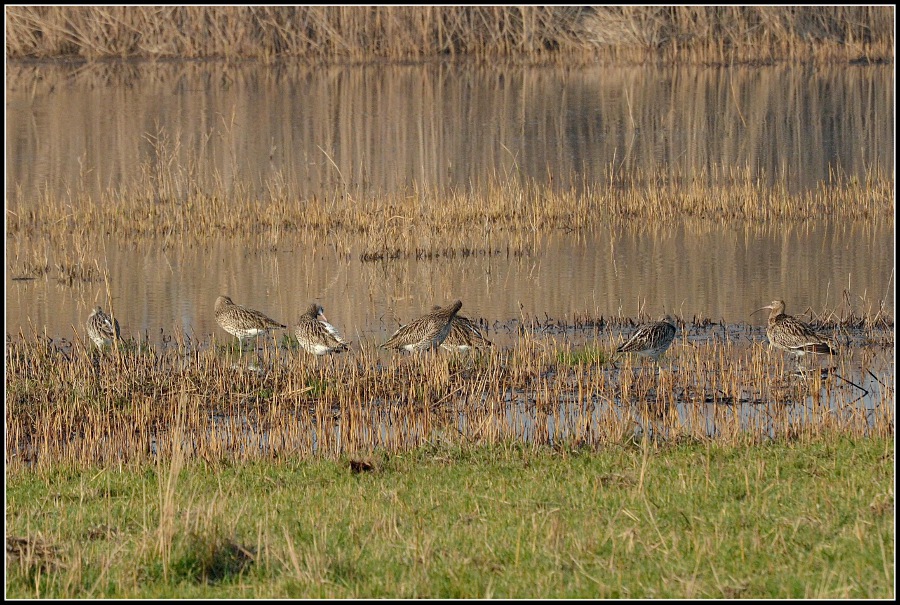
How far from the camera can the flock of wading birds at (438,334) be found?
41.3 ft

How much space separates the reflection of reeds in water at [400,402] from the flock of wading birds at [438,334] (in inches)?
9.7

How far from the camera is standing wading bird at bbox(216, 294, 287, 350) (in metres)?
14.2

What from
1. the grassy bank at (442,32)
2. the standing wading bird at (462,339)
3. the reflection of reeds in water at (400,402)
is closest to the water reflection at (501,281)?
the standing wading bird at (462,339)

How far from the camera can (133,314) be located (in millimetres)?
16609

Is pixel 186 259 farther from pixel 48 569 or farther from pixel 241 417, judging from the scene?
pixel 48 569

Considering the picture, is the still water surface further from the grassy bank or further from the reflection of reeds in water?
the reflection of reeds in water

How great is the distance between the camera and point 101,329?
44.7 ft

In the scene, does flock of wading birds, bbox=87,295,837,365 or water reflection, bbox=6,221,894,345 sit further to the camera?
water reflection, bbox=6,221,894,345

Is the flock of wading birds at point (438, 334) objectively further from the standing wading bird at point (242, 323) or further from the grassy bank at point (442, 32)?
the grassy bank at point (442, 32)

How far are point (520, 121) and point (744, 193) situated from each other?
12.5 metres

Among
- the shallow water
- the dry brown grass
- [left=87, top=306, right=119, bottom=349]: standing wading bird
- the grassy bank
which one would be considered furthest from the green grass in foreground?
the grassy bank

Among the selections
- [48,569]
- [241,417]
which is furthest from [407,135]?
[48,569]

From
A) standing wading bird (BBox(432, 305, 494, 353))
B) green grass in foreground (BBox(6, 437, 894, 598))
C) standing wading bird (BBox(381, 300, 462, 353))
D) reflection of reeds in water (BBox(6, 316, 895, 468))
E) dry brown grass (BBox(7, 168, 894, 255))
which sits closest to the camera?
green grass in foreground (BBox(6, 437, 894, 598))

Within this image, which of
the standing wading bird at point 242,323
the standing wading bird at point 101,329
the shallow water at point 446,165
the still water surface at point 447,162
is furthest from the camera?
the still water surface at point 447,162
